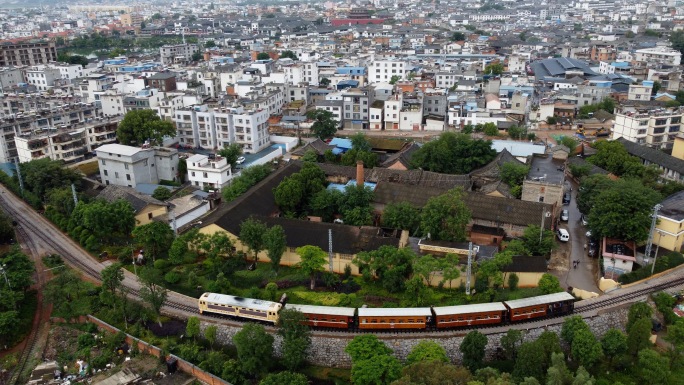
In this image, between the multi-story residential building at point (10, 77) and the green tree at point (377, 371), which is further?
the multi-story residential building at point (10, 77)

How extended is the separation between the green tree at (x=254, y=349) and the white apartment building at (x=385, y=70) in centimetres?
6144

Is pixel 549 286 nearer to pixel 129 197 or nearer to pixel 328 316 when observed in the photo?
pixel 328 316

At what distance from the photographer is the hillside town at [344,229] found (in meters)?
23.6

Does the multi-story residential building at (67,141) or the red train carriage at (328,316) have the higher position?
the multi-story residential building at (67,141)

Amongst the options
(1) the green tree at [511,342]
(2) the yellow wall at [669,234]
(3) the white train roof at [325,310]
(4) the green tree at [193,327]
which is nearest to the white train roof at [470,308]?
(1) the green tree at [511,342]

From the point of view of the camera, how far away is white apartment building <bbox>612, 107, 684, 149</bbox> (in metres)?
46.2

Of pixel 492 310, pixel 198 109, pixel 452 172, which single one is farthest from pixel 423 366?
pixel 198 109

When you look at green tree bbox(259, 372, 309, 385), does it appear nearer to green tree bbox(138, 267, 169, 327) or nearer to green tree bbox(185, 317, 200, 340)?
green tree bbox(185, 317, 200, 340)

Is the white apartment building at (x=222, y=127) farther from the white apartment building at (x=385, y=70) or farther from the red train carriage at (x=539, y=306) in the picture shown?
the red train carriage at (x=539, y=306)

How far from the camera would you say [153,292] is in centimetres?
2550

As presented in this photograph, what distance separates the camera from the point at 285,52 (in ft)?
325

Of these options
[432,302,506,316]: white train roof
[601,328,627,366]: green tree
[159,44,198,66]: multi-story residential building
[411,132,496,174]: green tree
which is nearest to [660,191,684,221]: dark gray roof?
[601,328,627,366]: green tree

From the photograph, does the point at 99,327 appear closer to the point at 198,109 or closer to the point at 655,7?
the point at 198,109

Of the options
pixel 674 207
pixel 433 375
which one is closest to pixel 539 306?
pixel 433 375
